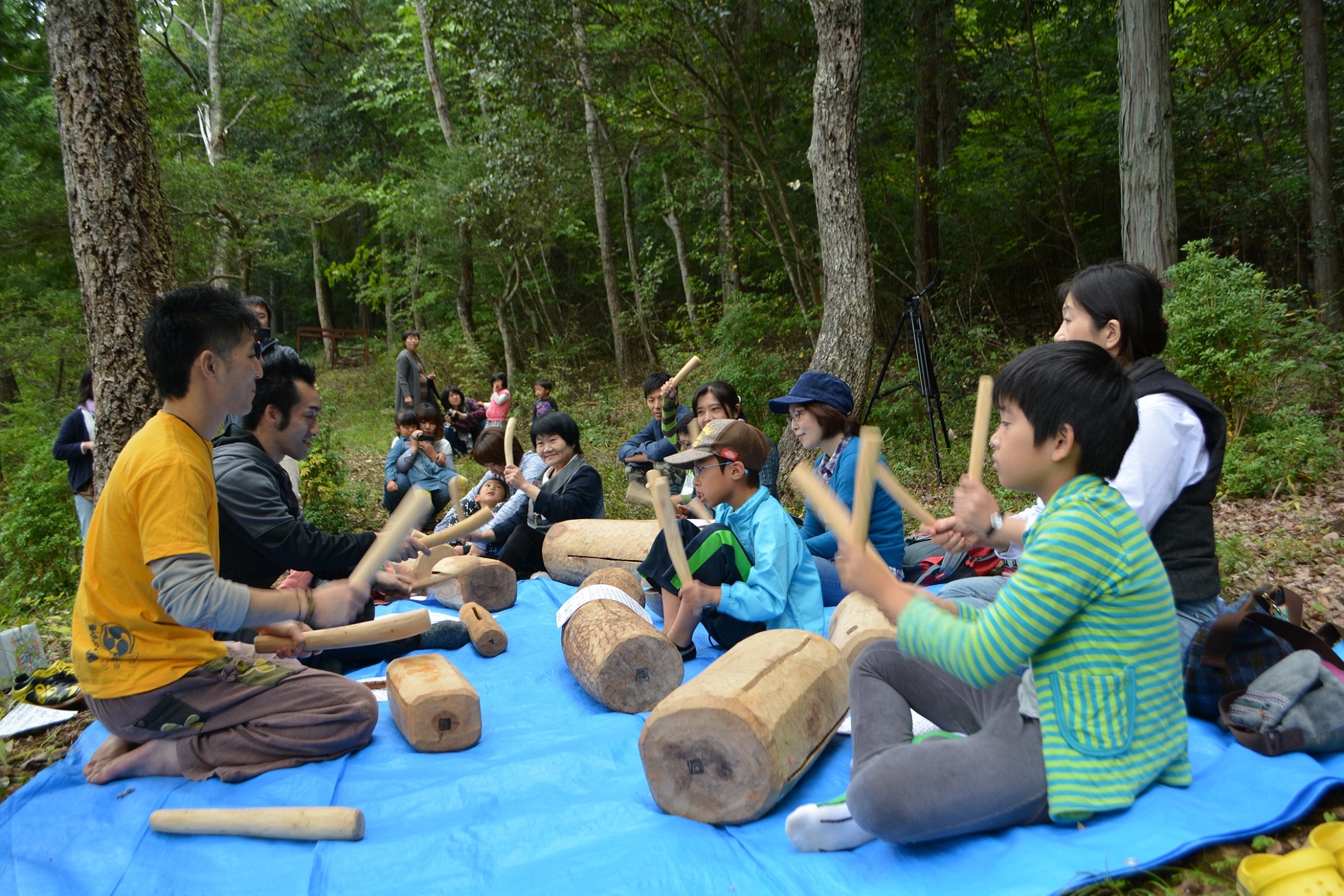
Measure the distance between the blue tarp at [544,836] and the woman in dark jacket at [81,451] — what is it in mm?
3283

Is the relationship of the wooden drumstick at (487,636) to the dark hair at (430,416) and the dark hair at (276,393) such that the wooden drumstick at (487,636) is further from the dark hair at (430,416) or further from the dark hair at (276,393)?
the dark hair at (430,416)

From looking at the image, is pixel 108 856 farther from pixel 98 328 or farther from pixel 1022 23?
pixel 1022 23

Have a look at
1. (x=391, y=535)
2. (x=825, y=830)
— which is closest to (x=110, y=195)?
(x=391, y=535)

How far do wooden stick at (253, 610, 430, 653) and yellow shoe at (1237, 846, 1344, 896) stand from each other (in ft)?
7.85

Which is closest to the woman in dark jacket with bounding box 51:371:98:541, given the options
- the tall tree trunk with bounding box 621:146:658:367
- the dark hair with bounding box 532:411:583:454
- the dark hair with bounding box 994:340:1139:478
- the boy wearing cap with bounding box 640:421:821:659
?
the dark hair with bounding box 532:411:583:454

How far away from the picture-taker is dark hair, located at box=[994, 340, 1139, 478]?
184cm

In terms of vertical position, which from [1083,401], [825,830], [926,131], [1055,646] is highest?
[926,131]

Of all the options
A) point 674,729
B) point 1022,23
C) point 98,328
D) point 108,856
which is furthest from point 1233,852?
point 1022,23

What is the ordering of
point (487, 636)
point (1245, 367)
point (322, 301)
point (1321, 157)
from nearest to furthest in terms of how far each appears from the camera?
point (487, 636)
point (1245, 367)
point (1321, 157)
point (322, 301)

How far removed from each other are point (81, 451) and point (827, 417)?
16.0ft

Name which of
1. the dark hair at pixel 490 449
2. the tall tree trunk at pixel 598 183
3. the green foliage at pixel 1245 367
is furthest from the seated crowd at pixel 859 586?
the tall tree trunk at pixel 598 183

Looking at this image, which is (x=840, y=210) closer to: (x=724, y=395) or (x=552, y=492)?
(x=724, y=395)

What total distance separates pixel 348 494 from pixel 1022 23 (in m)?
9.88

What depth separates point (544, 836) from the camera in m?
2.34
